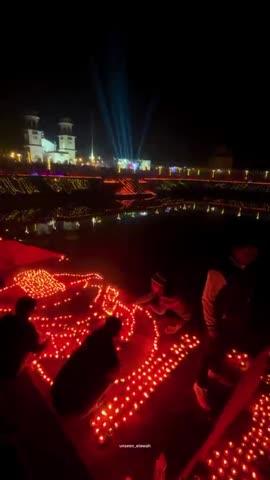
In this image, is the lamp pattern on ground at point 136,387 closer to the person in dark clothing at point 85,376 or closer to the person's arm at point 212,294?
the person in dark clothing at point 85,376

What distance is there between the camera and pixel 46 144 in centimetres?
5966

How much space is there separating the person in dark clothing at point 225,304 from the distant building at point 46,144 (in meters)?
47.1

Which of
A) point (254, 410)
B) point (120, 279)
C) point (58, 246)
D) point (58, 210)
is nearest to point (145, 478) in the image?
point (254, 410)

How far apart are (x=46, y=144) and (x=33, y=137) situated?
5.97 meters

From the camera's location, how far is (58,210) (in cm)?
2058

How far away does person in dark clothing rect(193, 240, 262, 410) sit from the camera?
11.3ft

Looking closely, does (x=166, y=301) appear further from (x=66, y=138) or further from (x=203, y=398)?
(x=66, y=138)

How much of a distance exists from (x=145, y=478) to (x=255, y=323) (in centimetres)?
389

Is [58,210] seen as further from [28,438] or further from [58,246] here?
[28,438]

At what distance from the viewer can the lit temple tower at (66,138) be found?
59844 millimetres

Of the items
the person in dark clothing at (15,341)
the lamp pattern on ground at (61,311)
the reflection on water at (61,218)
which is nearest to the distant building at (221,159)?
the reflection on water at (61,218)

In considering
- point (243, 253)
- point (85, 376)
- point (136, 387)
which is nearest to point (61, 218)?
point (136, 387)

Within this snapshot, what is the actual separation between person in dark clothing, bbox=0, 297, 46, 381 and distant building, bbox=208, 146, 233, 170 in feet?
201

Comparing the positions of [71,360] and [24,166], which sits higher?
[24,166]
